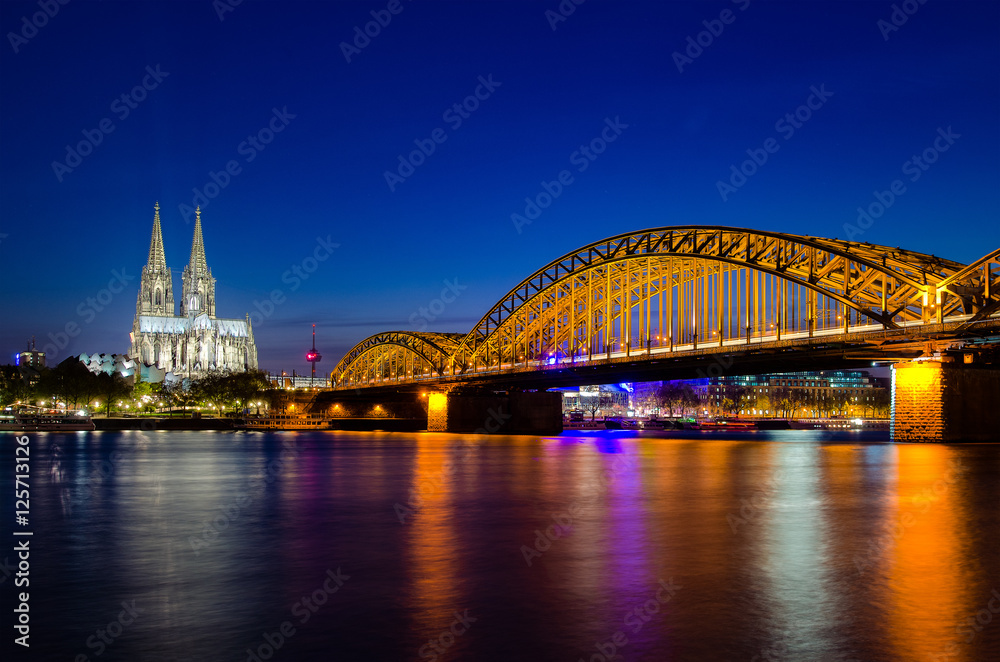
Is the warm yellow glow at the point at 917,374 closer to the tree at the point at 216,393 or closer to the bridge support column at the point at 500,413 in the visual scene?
the bridge support column at the point at 500,413

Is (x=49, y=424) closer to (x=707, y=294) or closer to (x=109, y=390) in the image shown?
(x=109, y=390)

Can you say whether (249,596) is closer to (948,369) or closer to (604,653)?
(604,653)

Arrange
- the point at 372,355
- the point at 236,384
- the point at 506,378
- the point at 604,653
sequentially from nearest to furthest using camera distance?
the point at 604,653 → the point at 506,378 → the point at 372,355 → the point at 236,384

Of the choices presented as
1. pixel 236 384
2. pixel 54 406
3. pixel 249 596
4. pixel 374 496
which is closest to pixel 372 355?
pixel 236 384
